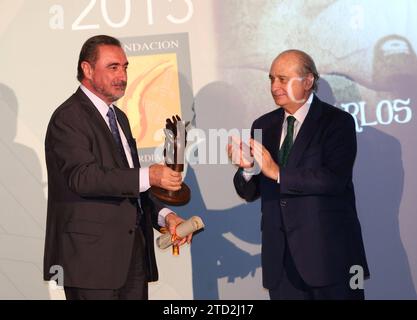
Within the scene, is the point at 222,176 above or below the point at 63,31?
below

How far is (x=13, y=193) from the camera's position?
4688 mm

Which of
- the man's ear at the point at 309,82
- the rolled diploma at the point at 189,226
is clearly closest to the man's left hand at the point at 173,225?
the rolled diploma at the point at 189,226

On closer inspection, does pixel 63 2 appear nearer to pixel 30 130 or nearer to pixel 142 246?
pixel 30 130

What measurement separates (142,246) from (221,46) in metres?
1.31

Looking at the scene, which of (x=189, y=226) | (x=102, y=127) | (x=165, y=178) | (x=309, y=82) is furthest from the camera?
(x=309, y=82)

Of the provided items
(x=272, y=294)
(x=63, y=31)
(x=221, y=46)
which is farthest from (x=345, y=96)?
(x=63, y=31)

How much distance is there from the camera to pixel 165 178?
3.77 m

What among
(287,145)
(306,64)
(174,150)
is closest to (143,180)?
(174,150)

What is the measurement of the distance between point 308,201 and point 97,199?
3.46 feet

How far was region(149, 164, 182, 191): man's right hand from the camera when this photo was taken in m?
3.78

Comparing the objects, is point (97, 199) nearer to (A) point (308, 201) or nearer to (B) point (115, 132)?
(B) point (115, 132)

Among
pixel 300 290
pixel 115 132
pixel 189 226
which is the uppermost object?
pixel 115 132

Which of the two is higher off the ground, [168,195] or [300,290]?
[168,195]

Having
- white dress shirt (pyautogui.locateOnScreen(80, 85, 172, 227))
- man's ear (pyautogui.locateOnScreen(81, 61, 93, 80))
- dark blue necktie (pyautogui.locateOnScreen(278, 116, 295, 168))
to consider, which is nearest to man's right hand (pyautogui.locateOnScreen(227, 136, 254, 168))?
dark blue necktie (pyautogui.locateOnScreen(278, 116, 295, 168))
